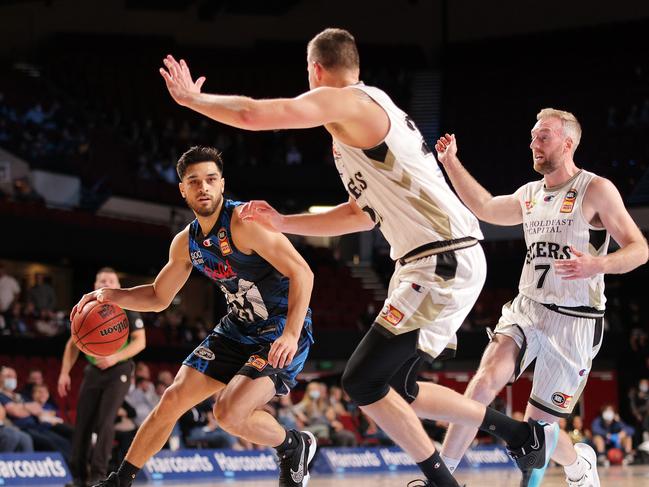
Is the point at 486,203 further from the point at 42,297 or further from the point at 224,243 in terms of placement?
the point at 42,297

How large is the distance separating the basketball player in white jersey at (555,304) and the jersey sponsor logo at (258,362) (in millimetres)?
1218

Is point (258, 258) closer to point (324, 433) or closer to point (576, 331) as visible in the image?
point (576, 331)

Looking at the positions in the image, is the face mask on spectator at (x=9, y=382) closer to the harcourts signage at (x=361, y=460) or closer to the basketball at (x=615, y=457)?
the harcourts signage at (x=361, y=460)

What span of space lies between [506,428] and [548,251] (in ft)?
4.36

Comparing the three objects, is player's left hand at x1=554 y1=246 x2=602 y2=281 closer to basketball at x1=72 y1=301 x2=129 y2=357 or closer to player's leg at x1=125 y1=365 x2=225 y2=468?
player's leg at x1=125 y1=365 x2=225 y2=468

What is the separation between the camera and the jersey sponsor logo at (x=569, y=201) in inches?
241

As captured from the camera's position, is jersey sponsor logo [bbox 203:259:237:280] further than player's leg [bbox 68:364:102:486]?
No

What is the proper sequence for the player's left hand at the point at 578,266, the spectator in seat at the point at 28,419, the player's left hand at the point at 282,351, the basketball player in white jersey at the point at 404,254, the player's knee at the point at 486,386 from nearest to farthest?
the basketball player in white jersey at the point at 404,254 → the player's left hand at the point at 578,266 → the player's left hand at the point at 282,351 → the player's knee at the point at 486,386 → the spectator in seat at the point at 28,419

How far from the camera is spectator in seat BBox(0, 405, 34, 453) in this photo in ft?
36.8

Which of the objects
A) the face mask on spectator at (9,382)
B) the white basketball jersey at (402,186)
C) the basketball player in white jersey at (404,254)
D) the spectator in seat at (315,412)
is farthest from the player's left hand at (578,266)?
the spectator in seat at (315,412)

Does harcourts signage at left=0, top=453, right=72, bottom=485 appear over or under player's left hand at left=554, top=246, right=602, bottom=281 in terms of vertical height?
under

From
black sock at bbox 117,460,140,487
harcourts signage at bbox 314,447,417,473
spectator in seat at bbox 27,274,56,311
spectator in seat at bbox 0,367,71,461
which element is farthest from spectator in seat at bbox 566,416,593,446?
black sock at bbox 117,460,140,487

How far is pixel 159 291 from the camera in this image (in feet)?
21.1

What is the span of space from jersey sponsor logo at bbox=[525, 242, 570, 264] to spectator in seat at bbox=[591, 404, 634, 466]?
1260cm
